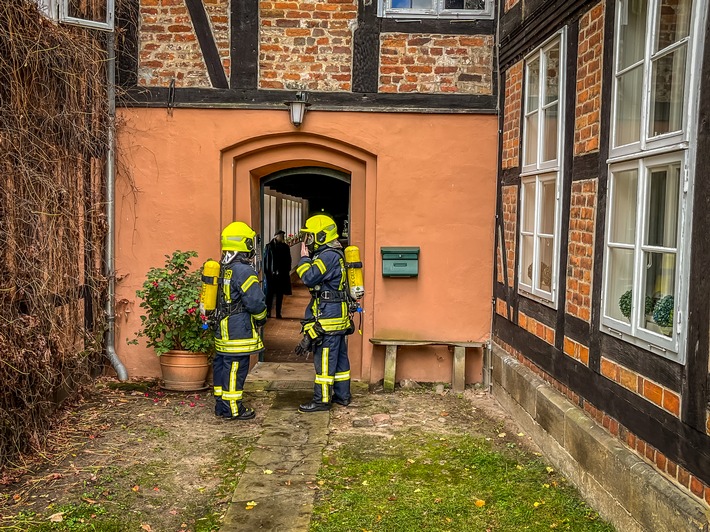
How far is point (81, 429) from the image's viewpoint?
6.16m

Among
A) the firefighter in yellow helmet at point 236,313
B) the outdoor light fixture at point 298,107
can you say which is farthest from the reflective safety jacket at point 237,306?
the outdoor light fixture at point 298,107

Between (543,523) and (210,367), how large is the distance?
14.7 ft

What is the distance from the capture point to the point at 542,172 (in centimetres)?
607

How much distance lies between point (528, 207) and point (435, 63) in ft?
7.08

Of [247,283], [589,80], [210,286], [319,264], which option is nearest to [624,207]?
[589,80]

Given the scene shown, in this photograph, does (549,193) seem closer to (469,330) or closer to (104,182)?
(469,330)

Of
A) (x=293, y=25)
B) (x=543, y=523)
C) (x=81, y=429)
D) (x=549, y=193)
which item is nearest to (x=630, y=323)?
(x=543, y=523)

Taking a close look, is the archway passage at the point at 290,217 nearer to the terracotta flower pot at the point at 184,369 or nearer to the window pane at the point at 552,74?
the terracotta flower pot at the point at 184,369

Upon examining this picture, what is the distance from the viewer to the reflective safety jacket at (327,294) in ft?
22.8

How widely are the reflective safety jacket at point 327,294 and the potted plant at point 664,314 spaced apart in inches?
142

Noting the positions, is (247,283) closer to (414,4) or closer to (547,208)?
(547,208)

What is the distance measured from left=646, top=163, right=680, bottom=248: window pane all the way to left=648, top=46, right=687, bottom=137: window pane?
245 millimetres

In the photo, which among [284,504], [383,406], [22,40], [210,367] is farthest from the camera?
[210,367]

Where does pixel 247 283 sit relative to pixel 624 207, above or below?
below
